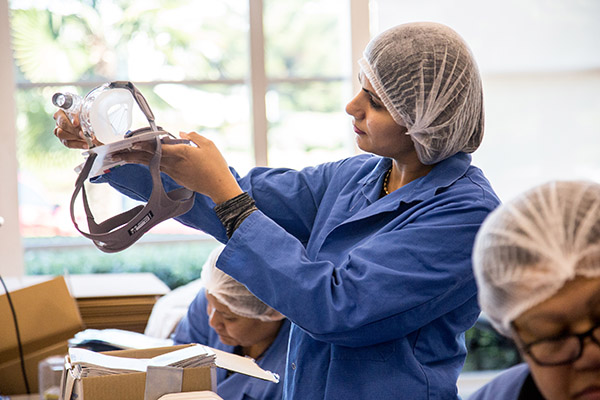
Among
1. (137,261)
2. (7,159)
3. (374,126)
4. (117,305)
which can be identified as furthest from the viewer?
(137,261)

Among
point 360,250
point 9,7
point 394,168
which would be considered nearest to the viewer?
point 360,250

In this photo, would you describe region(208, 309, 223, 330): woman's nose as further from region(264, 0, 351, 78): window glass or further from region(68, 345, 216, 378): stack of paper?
region(264, 0, 351, 78): window glass

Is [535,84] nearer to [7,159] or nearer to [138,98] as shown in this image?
[7,159]

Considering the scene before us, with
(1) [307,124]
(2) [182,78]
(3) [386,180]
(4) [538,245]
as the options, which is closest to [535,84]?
(1) [307,124]

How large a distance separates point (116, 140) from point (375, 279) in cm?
54

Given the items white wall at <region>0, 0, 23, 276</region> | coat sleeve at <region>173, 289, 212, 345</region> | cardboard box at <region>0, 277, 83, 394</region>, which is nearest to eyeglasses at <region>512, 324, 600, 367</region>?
coat sleeve at <region>173, 289, 212, 345</region>

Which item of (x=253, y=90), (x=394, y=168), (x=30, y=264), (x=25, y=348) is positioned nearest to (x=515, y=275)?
(x=394, y=168)

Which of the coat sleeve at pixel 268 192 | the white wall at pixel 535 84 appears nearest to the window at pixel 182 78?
the white wall at pixel 535 84

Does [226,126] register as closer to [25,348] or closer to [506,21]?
[506,21]

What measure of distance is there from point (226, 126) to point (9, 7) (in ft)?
4.36

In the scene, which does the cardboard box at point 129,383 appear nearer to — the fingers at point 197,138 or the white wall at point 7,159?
the fingers at point 197,138

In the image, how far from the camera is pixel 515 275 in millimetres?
840

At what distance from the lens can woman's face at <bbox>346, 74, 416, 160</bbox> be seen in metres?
1.36

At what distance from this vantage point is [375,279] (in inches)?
48.4
